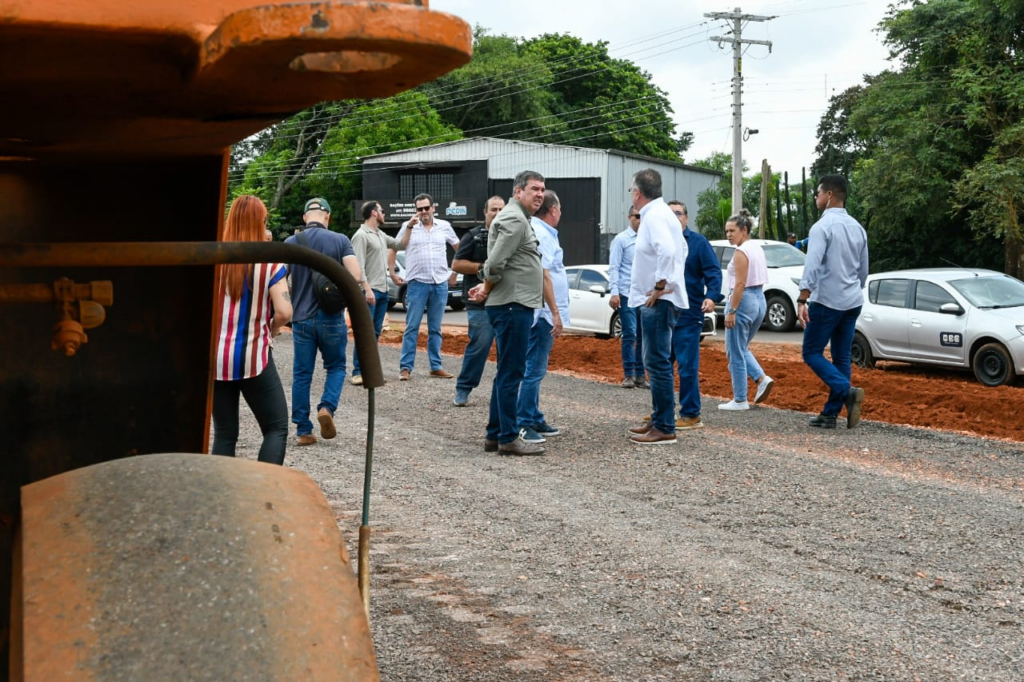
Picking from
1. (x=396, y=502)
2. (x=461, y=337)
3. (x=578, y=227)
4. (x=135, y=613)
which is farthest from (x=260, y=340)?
(x=578, y=227)

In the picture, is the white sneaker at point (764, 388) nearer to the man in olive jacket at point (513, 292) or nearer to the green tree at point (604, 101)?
the man in olive jacket at point (513, 292)

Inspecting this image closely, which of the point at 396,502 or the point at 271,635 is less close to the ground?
the point at 271,635

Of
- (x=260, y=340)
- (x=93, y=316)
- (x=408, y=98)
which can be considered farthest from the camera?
(x=408, y=98)

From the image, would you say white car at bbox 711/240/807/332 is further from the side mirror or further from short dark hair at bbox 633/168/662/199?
short dark hair at bbox 633/168/662/199

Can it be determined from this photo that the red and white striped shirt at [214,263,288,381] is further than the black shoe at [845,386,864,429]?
No

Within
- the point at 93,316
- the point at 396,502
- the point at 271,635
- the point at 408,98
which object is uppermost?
the point at 408,98

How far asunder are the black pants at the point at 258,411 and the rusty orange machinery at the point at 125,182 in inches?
115

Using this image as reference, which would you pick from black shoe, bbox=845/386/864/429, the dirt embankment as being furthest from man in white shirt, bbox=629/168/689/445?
the dirt embankment

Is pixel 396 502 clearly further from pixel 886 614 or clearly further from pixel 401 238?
pixel 401 238

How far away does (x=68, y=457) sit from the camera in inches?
110

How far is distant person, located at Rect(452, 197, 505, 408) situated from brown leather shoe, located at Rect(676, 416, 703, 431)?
1.91m

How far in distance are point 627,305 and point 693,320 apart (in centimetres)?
334

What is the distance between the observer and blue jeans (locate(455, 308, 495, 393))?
10.8 meters

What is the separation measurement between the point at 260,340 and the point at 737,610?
276 centimetres
